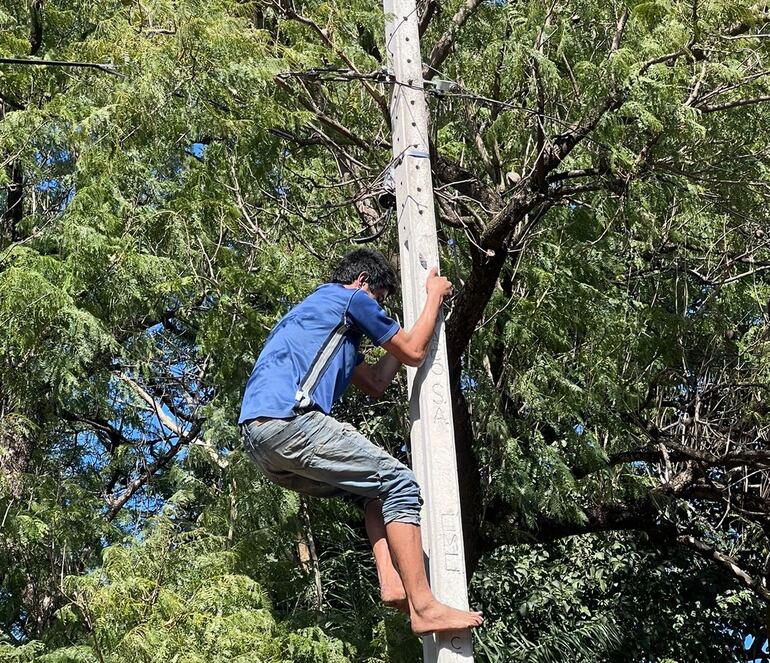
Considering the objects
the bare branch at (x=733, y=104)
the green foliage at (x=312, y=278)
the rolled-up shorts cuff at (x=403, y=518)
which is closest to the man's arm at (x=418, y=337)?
the rolled-up shorts cuff at (x=403, y=518)

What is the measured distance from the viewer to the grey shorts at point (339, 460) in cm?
439

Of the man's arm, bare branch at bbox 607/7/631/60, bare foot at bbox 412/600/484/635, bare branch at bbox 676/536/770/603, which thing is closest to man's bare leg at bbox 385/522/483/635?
bare foot at bbox 412/600/484/635

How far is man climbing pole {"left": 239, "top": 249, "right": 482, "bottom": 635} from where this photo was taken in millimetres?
4348

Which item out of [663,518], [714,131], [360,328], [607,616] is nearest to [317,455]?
[360,328]

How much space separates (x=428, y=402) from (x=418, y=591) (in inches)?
26.7

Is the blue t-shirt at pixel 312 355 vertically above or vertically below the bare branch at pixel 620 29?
below

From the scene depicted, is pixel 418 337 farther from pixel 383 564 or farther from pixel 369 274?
pixel 383 564

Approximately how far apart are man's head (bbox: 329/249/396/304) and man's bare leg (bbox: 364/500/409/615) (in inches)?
34.5

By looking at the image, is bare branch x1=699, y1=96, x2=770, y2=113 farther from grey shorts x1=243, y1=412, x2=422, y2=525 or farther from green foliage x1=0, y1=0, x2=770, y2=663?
grey shorts x1=243, y1=412, x2=422, y2=525

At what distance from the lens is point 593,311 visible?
855cm

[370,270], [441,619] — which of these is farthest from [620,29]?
[441,619]

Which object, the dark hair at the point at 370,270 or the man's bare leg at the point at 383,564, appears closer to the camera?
the man's bare leg at the point at 383,564

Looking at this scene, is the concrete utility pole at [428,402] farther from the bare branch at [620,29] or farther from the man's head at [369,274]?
the bare branch at [620,29]

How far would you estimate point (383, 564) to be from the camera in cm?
450
